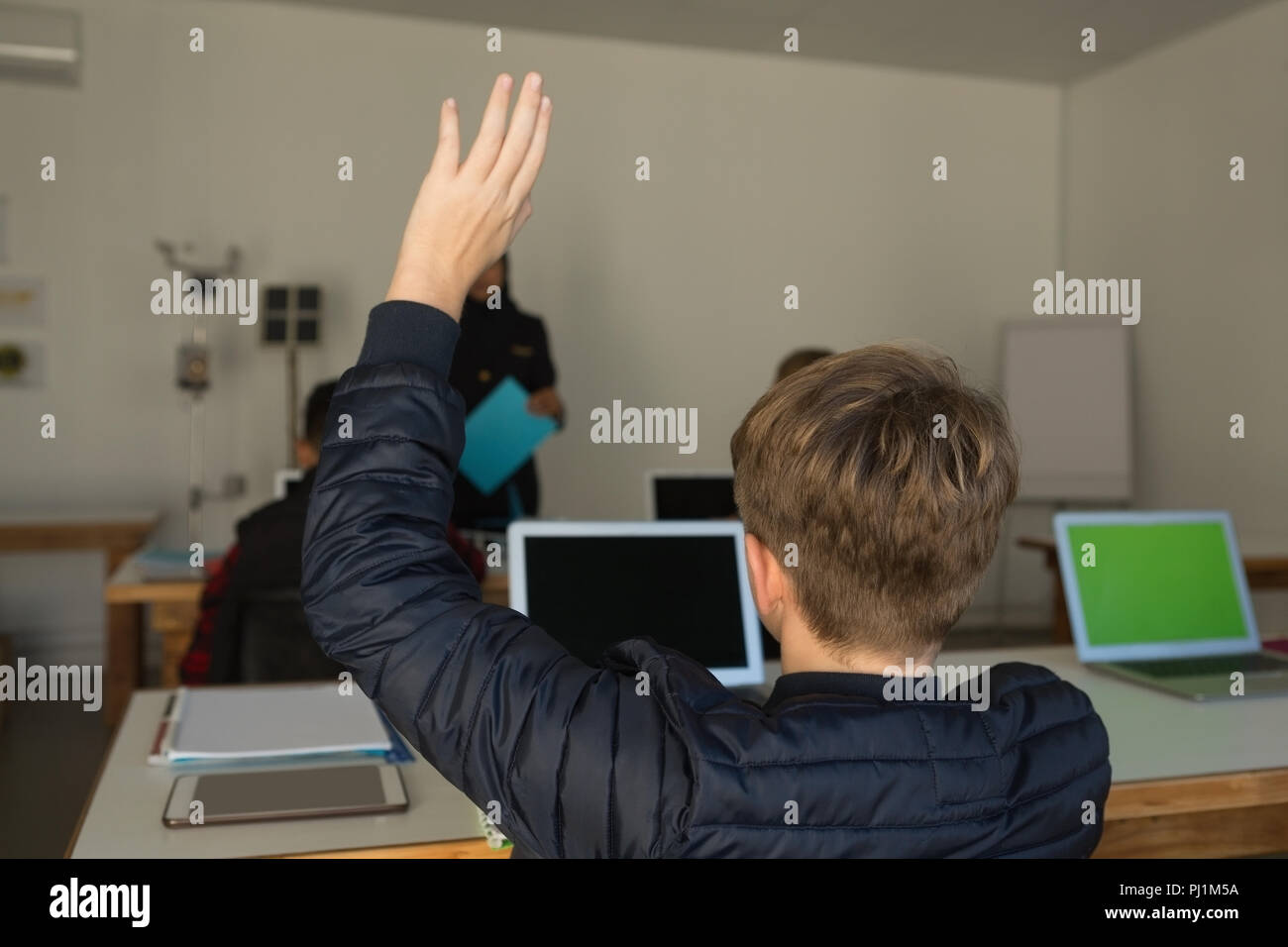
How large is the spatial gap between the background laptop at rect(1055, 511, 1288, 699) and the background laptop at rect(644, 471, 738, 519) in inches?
47.1

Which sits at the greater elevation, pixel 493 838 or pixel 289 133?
pixel 289 133

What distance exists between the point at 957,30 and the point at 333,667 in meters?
5.17

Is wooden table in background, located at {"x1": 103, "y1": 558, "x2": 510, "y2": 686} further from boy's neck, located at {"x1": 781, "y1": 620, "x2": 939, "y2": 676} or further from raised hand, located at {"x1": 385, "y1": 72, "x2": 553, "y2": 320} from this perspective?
raised hand, located at {"x1": 385, "y1": 72, "x2": 553, "y2": 320}

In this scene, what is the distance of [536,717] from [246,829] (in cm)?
77

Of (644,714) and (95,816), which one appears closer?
(644,714)

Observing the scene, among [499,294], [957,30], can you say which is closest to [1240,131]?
[957,30]

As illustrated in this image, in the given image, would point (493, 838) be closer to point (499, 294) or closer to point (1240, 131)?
point (499, 294)

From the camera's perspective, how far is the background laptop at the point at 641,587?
197cm

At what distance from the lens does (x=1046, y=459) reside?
676 centimetres

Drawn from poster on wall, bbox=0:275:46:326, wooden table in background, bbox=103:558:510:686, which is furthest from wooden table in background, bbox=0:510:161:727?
wooden table in background, bbox=103:558:510:686

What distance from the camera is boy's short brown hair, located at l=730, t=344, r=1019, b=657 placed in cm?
88

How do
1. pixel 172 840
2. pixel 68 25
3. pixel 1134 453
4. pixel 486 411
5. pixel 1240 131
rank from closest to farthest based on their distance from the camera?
1. pixel 172 840
2. pixel 486 411
3. pixel 68 25
4. pixel 1240 131
5. pixel 1134 453

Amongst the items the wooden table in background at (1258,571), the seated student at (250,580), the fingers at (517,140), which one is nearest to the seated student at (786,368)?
the seated student at (250,580)

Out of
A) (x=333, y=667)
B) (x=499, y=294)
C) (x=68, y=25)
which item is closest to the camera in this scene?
(x=333, y=667)
